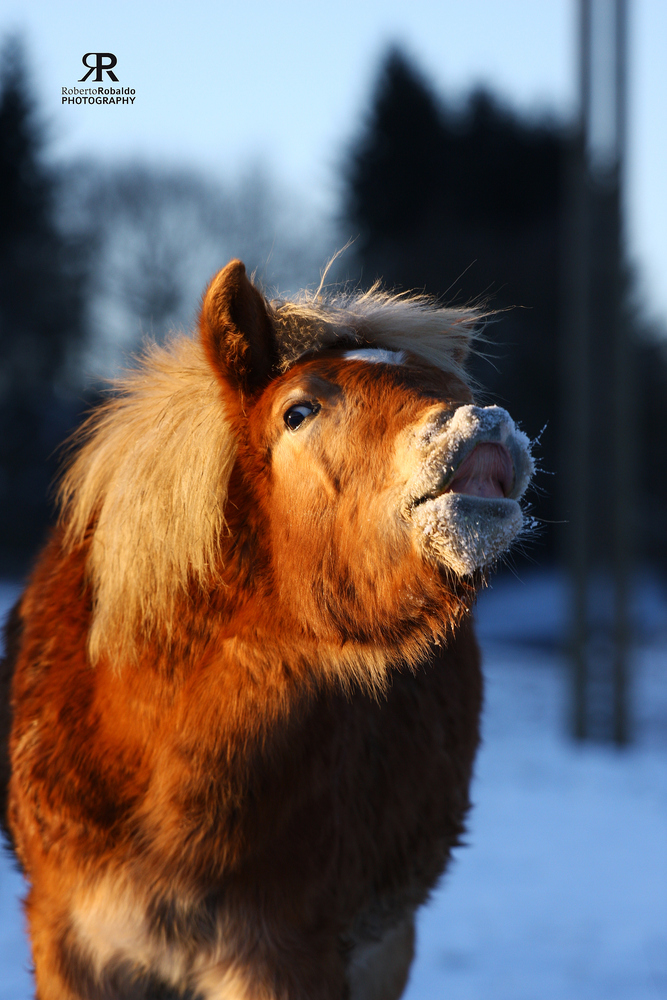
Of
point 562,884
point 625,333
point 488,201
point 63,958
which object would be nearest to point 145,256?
point 488,201

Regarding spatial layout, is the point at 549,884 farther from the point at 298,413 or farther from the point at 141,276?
the point at 141,276

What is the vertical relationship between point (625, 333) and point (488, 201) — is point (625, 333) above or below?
below

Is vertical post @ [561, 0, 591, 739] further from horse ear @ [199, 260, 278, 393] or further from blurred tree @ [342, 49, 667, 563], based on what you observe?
blurred tree @ [342, 49, 667, 563]

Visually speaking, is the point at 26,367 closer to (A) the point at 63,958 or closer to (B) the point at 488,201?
(B) the point at 488,201

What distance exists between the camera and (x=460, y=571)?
1337mm

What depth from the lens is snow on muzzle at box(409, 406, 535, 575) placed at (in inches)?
50.9

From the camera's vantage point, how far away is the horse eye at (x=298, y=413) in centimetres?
154

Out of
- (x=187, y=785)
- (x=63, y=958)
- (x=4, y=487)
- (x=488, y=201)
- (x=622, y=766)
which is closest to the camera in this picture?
(x=187, y=785)

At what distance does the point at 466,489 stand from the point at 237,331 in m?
0.61

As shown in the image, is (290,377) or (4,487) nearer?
(290,377)

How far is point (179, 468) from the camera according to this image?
1707 mm

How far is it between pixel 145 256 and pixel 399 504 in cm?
1470

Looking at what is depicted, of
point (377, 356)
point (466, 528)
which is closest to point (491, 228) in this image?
point (377, 356)

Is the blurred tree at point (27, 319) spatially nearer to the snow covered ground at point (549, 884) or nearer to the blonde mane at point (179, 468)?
the snow covered ground at point (549, 884)
